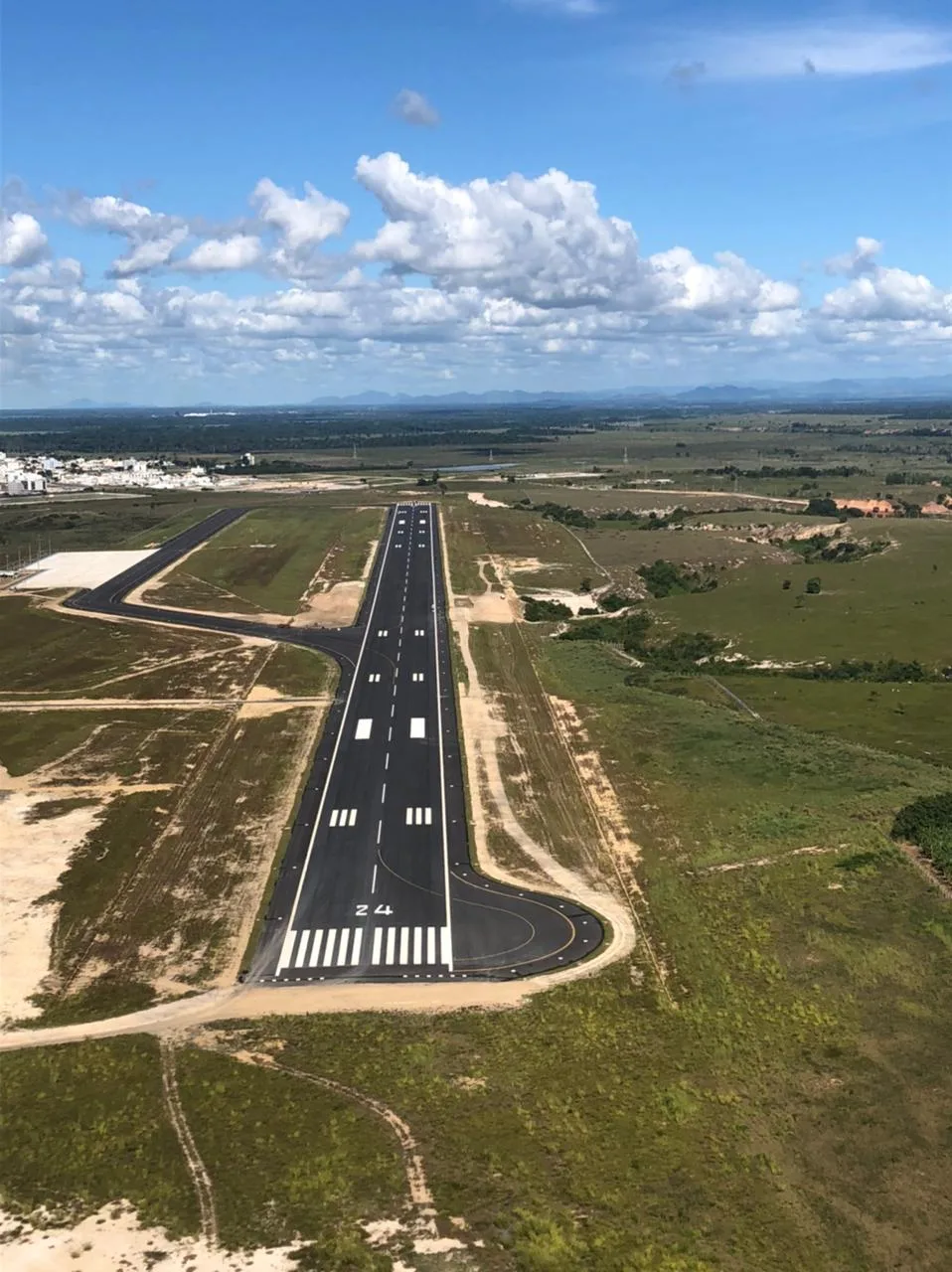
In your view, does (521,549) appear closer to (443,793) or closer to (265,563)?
(265,563)

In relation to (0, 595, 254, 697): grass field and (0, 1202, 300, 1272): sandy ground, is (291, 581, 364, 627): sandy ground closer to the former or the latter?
(0, 595, 254, 697): grass field

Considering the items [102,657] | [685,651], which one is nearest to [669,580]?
[685,651]

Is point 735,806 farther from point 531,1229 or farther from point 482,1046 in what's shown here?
point 531,1229

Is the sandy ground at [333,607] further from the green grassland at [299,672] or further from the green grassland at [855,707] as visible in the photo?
the green grassland at [855,707]

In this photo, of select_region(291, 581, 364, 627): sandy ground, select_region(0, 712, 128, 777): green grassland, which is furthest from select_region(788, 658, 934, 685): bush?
select_region(0, 712, 128, 777): green grassland

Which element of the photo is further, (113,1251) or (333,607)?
(333,607)

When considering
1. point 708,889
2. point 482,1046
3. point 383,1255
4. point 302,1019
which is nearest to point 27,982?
point 302,1019
